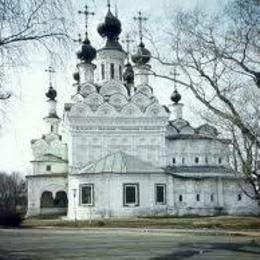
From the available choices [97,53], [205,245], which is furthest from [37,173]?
[205,245]

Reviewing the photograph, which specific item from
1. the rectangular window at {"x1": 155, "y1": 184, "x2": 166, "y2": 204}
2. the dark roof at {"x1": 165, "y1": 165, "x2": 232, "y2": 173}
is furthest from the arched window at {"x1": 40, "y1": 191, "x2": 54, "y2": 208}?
the rectangular window at {"x1": 155, "y1": 184, "x2": 166, "y2": 204}

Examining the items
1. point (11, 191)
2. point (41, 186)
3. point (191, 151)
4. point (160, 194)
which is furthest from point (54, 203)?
point (11, 191)

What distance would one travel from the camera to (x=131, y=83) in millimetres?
65250

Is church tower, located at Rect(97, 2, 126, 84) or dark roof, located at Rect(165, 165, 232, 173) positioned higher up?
church tower, located at Rect(97, 2, 126, 84)

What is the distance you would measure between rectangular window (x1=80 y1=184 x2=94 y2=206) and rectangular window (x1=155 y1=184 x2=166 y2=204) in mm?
Result: 6069

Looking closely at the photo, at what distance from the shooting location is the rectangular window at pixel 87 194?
46.9 metres

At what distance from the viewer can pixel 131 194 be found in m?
47.2

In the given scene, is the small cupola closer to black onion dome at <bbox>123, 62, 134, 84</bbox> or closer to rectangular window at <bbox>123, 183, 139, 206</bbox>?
black onion dome at <bbox>123, 62, 134, 84</bbox>

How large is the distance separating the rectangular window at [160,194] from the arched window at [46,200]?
50.1ft

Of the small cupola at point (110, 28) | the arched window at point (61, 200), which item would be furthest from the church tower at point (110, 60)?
the arched window at point (61, 200)

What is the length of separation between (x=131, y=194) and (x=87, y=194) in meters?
4.01

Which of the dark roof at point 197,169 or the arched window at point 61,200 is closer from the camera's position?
the dark roof at point 197,169

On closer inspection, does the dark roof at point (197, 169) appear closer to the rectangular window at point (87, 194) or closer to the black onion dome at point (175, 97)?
the black onion dome at point (175, 97)

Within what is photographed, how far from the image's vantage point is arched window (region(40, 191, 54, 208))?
5854cm
